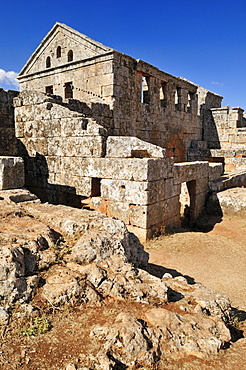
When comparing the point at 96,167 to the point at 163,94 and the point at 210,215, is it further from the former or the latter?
the point at 163,94

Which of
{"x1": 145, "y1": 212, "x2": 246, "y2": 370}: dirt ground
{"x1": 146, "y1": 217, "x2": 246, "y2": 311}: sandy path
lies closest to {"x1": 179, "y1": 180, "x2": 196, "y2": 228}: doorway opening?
{"x1": 145, "y1": 212, "x2": 246, "y2": 370}: dirt ground

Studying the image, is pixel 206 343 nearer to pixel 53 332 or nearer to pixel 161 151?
pixel 53 332

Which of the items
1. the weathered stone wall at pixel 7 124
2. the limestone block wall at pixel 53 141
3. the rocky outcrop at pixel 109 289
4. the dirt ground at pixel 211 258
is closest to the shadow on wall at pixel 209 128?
the dirt ground at pixel 211 258

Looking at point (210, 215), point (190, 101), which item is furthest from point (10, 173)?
point (190, 101)

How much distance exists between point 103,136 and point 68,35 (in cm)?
787

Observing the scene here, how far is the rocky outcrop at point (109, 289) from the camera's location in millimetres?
2379

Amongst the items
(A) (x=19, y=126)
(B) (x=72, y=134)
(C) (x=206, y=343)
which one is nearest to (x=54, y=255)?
(C) (x=206, y=343)

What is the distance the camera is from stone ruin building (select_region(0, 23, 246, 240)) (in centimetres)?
776

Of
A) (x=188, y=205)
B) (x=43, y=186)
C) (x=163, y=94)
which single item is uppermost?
(x=163, y=94)

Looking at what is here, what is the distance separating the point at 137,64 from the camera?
12.5 m

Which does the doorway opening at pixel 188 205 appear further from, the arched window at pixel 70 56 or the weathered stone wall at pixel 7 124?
the arched window at pixel 70 56

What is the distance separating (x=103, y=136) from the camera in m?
8.12

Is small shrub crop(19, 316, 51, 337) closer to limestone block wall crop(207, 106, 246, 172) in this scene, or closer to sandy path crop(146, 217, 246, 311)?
sandy path crop(146, 217, 246, 311)

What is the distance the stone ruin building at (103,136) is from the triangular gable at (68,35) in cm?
4
